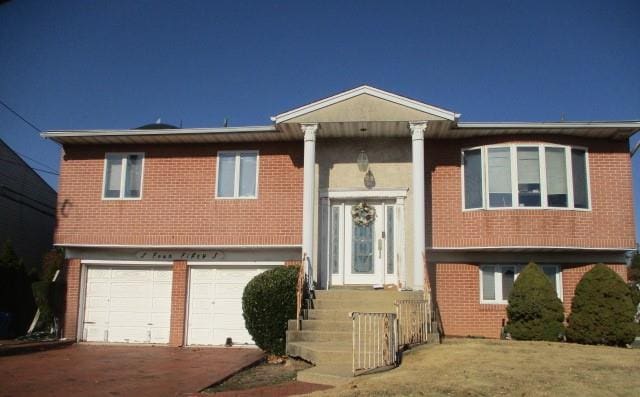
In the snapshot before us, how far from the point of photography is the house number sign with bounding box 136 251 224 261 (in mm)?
15992

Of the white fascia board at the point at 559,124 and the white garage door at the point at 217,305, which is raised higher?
the white fascia board at the point at 559,124

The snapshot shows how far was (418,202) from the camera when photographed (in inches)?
556

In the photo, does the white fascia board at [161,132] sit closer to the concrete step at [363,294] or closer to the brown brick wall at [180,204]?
the brown brick wall at [180,204]

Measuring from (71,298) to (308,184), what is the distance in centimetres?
708

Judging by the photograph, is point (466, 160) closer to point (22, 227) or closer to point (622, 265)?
point (622, 265)

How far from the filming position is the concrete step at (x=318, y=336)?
11.5 m

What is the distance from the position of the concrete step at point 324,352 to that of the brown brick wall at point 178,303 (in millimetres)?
5296

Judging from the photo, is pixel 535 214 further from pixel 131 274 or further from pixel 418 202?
pixel 131 274

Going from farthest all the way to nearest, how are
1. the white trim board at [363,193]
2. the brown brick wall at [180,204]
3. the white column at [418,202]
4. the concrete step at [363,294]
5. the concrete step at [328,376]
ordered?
the brown brick wall at [180,204]
the white trim board at [363,193]
the white column at [418,202]
the concrete step at [363,294]
the concrete step at [328,376]

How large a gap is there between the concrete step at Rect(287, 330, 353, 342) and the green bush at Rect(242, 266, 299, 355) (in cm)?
54

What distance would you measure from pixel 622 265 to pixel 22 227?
62.5ft

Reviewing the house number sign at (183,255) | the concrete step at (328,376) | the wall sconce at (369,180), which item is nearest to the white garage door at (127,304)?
the house number sign at (183,255)

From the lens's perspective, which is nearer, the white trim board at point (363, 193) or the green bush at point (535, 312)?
the green bush at point (535, 312)

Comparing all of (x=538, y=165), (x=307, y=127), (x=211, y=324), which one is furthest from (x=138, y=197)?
(x=538, y=165)
